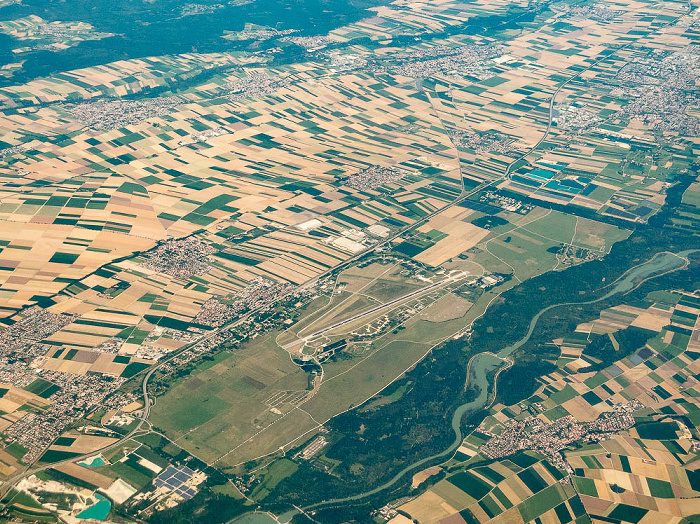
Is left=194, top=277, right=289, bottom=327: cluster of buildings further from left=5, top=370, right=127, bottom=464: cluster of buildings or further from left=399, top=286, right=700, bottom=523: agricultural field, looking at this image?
left=399, top=286, right=700, bottom=523: agricultural field

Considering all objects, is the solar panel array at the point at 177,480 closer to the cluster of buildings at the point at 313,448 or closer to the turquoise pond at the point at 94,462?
the turquoise pond at the point at 94,462

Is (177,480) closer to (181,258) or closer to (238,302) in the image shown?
(238,302)

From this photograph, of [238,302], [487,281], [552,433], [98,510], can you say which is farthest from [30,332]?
[552,433]

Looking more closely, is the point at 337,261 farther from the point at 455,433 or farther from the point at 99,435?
the point at 99,435

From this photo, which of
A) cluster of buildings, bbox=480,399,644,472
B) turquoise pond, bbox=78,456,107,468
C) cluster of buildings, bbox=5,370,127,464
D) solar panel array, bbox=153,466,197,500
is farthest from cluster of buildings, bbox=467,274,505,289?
turquoise pond, bbox=78,456,107,468

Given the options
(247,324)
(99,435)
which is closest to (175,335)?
(247,324)

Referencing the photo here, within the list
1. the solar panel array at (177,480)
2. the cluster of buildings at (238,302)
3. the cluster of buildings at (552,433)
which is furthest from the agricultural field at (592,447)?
the cluster of buildings at (238,302)
